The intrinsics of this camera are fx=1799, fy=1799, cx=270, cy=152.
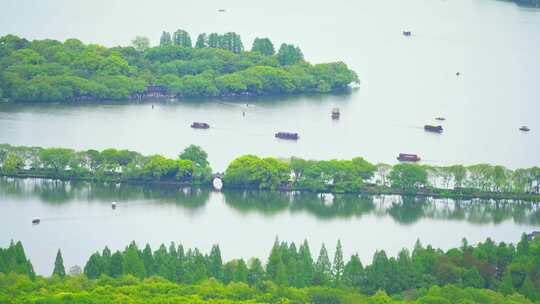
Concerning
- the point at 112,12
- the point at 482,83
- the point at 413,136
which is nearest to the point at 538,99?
the point at 482,83

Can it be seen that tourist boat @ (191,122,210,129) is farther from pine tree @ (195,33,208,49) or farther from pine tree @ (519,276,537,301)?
pine tree @ (519,276,537,301)

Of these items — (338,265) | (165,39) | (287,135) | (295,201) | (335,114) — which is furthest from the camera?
(165,39)

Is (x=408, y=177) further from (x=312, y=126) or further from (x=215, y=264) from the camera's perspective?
(x=215, y=264)

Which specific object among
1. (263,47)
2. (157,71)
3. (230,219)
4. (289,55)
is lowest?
(230,219)

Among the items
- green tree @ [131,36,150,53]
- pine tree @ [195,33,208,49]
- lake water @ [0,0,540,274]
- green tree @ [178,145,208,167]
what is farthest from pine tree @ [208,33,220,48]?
green tree @ [178,145,208,167]

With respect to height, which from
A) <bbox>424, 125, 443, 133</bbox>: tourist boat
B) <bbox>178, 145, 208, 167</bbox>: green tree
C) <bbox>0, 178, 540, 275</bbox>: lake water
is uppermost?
<bbox>424, 125, 443, 133</bbox>: tourist boat

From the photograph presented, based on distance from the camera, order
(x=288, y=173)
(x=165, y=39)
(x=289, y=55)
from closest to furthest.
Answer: (x=288, y=173), (x=289, y=55), (x=165, y=39)

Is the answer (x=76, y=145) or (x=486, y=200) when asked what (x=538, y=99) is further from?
(x=76, y=145)

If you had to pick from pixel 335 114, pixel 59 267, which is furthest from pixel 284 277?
pixel 335 114
